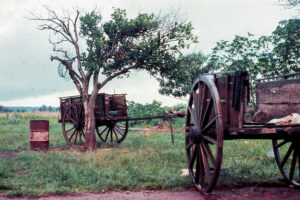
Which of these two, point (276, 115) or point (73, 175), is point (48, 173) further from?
point (276, 115)

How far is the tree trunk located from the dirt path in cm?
674

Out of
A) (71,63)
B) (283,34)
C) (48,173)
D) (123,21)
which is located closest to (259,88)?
(48,173)

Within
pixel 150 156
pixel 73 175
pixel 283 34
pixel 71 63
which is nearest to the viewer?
pixel 73 175

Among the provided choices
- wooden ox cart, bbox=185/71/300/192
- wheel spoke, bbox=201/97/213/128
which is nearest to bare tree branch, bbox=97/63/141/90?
wooden ox cart, bbox=185/71/300/192

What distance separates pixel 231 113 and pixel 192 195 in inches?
65.8

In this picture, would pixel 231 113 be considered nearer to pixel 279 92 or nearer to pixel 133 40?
pixel 279 92

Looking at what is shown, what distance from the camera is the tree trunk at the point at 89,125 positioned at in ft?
40.3

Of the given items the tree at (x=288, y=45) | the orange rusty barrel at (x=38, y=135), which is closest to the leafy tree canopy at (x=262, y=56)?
the tree at (x=288, y=45)

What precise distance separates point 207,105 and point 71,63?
874cm

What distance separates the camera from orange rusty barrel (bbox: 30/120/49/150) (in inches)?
459

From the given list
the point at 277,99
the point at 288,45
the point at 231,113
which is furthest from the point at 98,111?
the point at 231,113

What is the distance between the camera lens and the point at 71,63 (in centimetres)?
1262

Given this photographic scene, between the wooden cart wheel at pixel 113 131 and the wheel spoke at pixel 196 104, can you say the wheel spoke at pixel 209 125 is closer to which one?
the wheel spoke at pixel 196 104

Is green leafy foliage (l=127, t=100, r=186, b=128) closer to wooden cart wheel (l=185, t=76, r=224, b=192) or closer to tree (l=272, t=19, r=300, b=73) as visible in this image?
tree (l=272, t=19, r=300, b=73)
